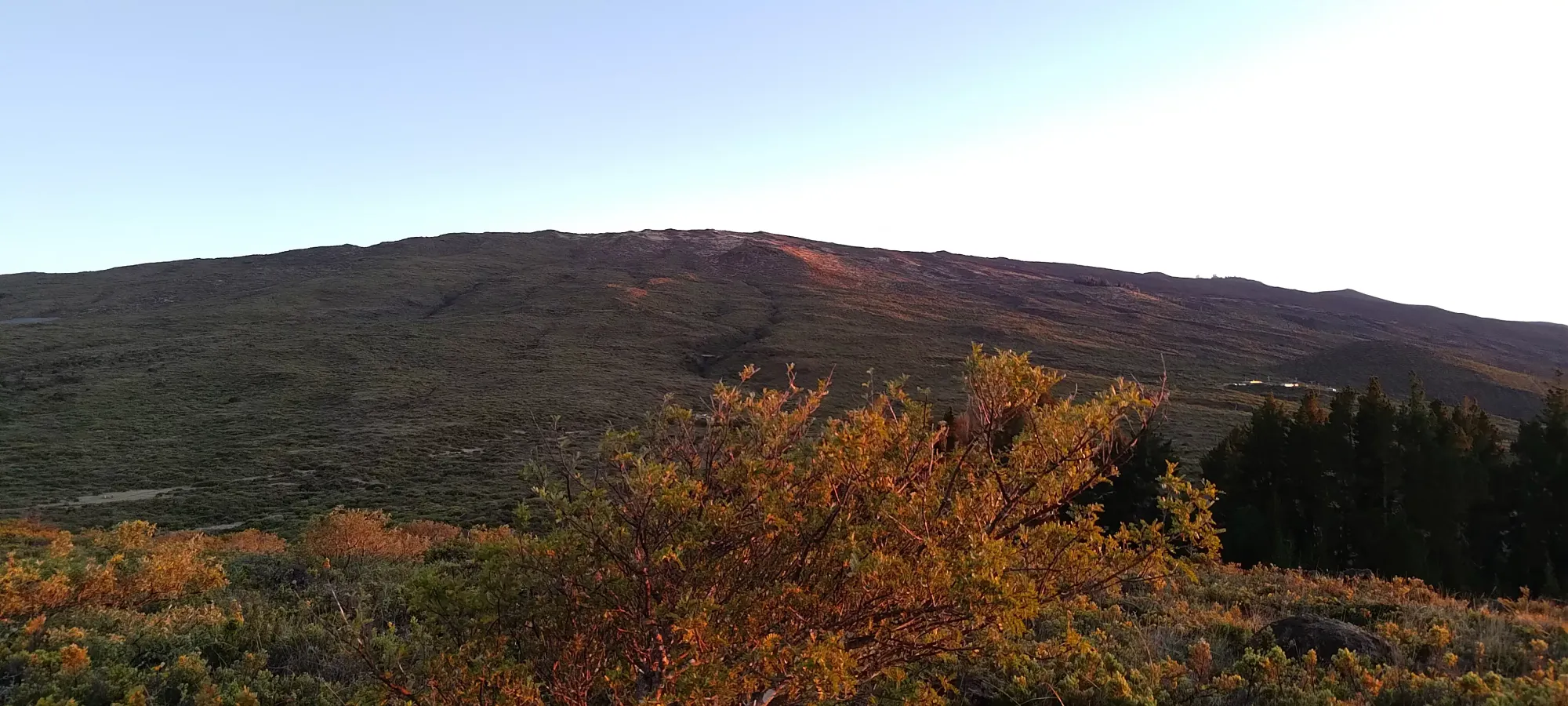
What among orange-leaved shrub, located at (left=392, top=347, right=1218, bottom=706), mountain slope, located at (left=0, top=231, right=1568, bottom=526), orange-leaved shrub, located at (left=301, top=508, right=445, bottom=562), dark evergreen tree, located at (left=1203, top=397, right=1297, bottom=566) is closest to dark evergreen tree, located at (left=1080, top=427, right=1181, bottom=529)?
dark evergreen tree, located at (left=1203, top=397, right=1297, bottom=566)

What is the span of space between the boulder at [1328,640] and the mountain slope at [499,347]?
6.01 meters

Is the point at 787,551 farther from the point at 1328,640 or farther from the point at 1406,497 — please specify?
the point at 1406,497

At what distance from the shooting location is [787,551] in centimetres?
373

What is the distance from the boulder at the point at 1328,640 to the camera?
22.4ft

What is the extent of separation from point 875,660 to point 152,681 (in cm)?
667

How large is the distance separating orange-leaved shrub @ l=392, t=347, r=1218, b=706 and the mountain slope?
574 millimetres

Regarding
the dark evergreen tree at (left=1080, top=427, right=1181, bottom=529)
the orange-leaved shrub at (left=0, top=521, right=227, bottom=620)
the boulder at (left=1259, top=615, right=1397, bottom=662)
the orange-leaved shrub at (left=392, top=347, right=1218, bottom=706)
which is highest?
the orange-leaved shrub at (left=392, top=347, right=1218, bottom=706)

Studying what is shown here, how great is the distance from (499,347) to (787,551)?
208 ft

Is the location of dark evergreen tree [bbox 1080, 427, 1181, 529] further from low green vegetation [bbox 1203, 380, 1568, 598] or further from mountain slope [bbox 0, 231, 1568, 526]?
mountain slope [bbox 0, 231, 1568, 526]

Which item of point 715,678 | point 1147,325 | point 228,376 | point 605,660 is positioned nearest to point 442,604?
point 605,660

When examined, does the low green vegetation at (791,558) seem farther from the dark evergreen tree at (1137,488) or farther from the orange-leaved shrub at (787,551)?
the dark evergreen tree at (1137,488)

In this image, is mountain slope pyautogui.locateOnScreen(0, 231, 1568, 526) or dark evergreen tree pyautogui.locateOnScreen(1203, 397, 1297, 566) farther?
mountain slope pyautogui.locateOnScreen(0, 231, 1568, 526)

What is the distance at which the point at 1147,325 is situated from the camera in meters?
83.0

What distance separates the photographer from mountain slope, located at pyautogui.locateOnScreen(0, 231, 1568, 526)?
30.6 m
